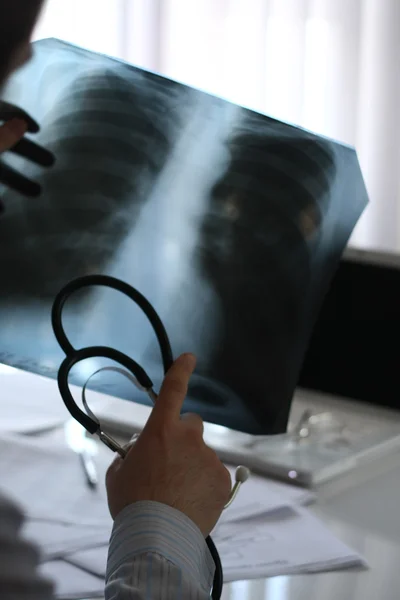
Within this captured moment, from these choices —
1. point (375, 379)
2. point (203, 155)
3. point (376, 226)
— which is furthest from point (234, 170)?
Result: point (376, 226)

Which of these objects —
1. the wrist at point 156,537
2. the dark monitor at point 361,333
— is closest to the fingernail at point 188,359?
the wrist at point 156,537

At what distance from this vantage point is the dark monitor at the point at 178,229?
100 centimetres

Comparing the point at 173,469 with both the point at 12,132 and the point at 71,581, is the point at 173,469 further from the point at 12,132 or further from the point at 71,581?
the point at 12,132

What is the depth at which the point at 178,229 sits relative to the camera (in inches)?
40.3

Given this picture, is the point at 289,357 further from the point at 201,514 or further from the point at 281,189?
the point at 201,514

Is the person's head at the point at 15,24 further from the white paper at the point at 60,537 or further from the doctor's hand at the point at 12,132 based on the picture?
the white paper at the point at 60,537

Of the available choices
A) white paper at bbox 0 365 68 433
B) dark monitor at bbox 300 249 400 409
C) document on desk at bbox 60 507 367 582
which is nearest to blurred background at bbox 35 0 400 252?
dark monitor at bbox 300 249 400 409

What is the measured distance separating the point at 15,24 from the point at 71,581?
457 millimetres

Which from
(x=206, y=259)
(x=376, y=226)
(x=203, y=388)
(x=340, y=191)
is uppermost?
(x=340, y=191)

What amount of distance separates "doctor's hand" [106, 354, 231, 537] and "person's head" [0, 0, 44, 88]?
0.32 metres

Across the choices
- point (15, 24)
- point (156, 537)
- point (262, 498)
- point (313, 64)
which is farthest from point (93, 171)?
point (313, 64)

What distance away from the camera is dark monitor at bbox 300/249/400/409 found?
Answer: 1195 millimetres

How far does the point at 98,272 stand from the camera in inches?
40.3

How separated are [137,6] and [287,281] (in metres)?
1.62
